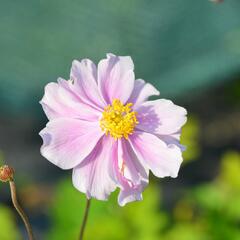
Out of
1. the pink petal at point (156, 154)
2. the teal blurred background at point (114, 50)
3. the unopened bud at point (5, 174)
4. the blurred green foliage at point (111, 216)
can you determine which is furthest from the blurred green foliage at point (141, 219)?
the unopened bud at point (5, 174)

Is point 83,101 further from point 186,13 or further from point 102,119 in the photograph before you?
point 186,13

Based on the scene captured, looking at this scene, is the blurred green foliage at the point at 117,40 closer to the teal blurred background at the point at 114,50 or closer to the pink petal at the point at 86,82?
the teal blurred background at the point at 114,50

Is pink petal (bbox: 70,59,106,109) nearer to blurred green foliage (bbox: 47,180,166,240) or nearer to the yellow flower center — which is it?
the yellow flower center

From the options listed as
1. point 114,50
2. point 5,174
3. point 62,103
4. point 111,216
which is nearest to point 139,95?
point 62,103

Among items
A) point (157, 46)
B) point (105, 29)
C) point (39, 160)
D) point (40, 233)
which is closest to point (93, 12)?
point (105, 29)

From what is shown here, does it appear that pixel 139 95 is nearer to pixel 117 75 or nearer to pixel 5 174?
pixel 117 75
